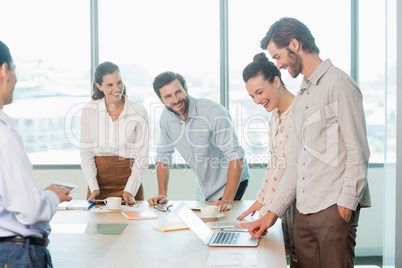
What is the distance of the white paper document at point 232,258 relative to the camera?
1.93 m

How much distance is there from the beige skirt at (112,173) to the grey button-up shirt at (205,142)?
238 millimetres

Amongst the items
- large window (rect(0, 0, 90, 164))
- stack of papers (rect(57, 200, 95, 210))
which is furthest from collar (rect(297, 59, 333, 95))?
large window (rect(0, 0, 90, 164))

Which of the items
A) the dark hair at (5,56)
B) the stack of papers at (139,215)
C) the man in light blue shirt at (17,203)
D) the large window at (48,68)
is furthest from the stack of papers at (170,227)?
the large window at (48,68)

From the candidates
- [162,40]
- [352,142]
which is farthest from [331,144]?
[162,40]

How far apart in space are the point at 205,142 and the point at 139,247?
1.28 m

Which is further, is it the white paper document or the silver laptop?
the silver laptop

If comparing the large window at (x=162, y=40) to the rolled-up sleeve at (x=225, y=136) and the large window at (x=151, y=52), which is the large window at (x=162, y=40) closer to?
the large window at (x=151, y=52)

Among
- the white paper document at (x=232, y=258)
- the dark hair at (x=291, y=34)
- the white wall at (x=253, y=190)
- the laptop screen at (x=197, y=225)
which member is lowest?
the white wall at (x=253, y=190)

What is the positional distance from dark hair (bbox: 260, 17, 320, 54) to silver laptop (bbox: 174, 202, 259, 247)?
0.91 metres

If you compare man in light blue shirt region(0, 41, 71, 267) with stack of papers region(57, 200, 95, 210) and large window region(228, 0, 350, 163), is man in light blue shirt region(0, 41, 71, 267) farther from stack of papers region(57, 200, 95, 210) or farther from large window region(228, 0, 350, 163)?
large window region(228, 0, 350, 163)

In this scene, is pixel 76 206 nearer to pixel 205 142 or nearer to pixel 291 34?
pixel 205 142

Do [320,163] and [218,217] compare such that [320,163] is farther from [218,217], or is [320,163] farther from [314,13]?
[314,13]

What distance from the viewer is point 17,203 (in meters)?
1.60

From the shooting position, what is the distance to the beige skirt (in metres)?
3.42
